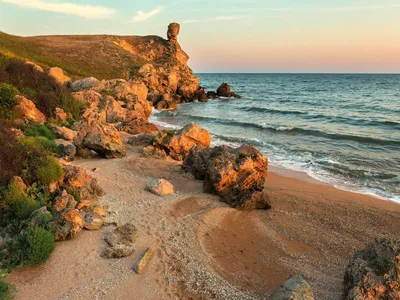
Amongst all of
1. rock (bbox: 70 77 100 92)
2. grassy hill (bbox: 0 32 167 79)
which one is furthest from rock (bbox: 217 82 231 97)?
rock (bbox: 70 77 100 92)

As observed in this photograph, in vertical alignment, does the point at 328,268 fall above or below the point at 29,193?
below

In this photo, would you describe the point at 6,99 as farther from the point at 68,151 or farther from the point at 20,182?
the point at 20,182

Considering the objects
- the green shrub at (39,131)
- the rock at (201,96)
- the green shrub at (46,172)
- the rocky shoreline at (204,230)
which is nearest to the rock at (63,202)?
the rocky shoreline at (204,230)

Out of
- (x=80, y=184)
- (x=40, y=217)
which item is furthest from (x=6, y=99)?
(x=40, y=217)

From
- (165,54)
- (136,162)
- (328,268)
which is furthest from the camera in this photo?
(165,54)

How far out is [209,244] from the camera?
8602 mm

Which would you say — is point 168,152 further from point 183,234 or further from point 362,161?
point 362,161

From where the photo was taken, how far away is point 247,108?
149 ft

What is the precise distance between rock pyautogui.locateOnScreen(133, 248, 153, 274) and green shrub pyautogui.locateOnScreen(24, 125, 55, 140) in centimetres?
1049

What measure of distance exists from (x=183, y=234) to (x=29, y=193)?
4.81m

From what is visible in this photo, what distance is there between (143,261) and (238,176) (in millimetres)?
5414

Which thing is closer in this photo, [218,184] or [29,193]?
[29,193]

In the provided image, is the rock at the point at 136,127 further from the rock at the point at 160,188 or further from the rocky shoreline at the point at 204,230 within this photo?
the rock at the point at 160,188

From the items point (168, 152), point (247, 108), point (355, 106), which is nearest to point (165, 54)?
point (247, 108)
